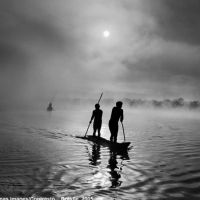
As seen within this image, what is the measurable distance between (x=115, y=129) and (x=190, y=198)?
10773mm

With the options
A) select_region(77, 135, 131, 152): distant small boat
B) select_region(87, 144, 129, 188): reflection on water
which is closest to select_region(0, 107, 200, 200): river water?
select_region(87, 144, 129, 188): reflection on water

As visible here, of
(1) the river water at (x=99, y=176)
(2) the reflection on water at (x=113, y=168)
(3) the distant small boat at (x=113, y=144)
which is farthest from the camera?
(3) the distant small boat at (x=113, y=144)

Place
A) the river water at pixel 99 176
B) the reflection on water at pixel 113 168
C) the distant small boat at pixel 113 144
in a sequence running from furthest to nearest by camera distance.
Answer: the distant small boat at pixel 113 144 < the reflection on water at pixel 113 168 < the river water at pixel 99 176

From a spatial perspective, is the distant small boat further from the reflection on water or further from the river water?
the river water

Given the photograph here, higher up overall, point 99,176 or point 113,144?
point 113,144

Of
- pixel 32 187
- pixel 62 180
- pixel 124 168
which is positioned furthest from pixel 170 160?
pixel 32 187

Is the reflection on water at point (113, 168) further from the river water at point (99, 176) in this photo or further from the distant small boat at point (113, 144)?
the distant small boat at point (113, 144)

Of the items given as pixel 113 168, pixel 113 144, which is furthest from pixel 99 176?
pixel 113 144

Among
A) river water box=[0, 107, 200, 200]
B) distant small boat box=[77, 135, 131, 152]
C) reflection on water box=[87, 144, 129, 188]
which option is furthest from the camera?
distant small boat box=[77, 135, 131, 152]

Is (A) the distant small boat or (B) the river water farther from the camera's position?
(A) the distant small boat

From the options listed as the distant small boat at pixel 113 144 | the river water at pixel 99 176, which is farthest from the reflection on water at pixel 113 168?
the distant small boat at pixel 113 144

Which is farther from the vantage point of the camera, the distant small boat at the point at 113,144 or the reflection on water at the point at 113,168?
the distant small boat at the point at 113,144

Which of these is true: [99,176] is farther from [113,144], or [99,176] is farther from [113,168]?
[113,144]

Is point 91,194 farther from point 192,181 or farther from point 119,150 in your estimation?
→ point 119,150
